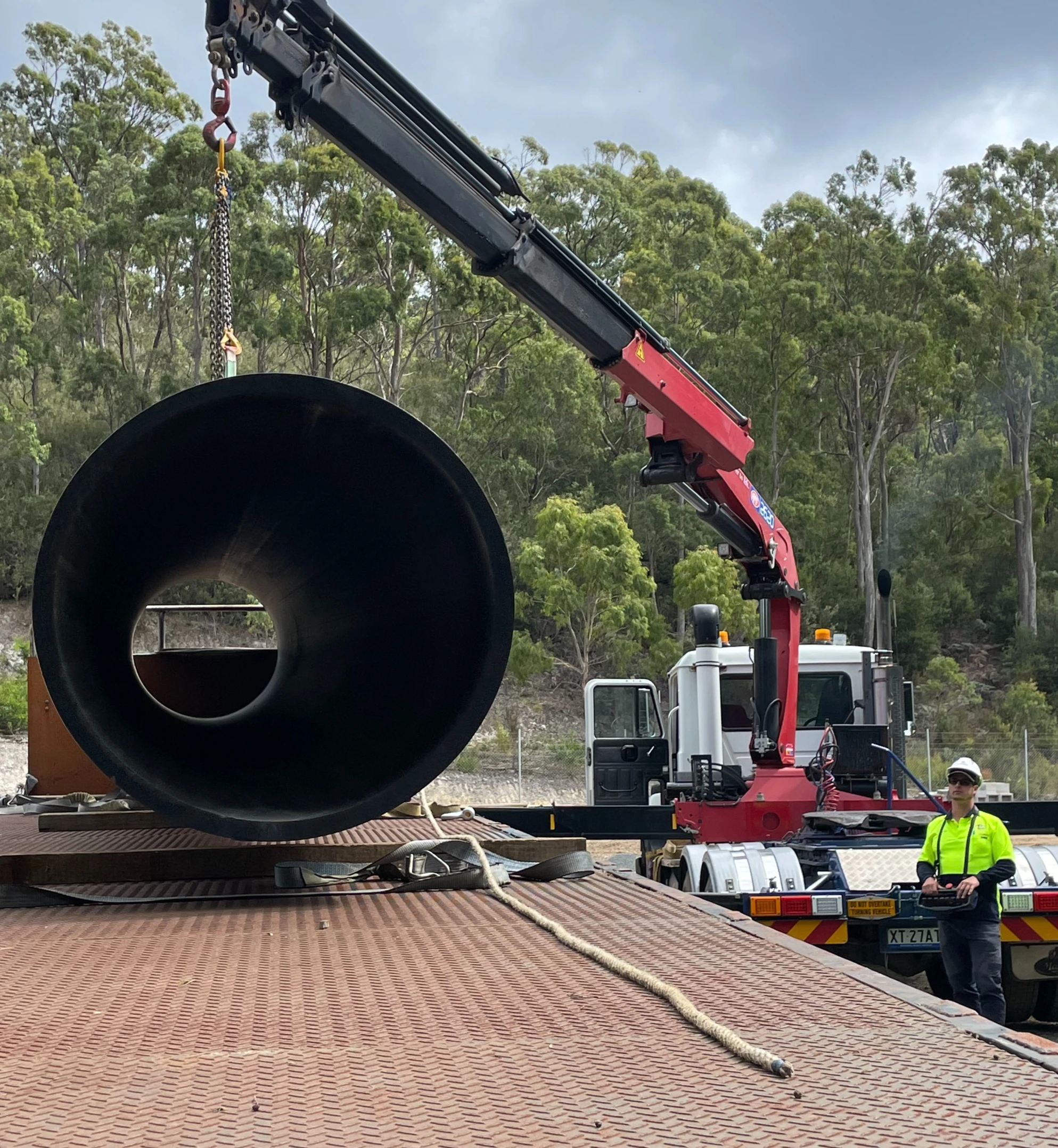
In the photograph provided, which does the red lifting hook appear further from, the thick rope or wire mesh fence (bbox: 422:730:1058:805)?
wire mesh fence (bbox: 422:730:1058:805)

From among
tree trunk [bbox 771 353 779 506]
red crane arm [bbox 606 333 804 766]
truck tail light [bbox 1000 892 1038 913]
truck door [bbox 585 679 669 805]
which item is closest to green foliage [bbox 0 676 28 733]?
truck door [bbox 585 679 669 805]

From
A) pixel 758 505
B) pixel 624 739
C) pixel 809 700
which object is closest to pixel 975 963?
pixel 758 505

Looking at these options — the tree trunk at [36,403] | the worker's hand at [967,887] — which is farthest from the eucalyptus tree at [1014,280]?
the worker's hand at [967,887]

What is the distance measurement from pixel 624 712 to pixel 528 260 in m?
5.53

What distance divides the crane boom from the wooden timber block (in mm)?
3431

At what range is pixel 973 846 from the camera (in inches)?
227

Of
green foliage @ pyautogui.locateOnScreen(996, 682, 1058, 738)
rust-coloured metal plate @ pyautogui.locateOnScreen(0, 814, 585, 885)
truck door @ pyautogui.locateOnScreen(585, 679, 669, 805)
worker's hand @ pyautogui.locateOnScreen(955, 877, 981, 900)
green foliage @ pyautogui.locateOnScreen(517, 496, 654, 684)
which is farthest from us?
green foliage @ pyautogui.locateOnScreen(996, 682, 1058, 738)

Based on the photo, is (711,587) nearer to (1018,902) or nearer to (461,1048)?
(1018,902)

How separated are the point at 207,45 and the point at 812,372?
36.6 metres

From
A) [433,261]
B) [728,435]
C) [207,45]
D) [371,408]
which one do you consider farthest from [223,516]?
[433,261]

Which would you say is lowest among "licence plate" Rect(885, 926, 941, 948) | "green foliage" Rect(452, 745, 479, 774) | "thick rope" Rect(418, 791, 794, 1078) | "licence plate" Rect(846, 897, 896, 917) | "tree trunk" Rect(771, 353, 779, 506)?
"licence plate" Rect(885, 926, 941, 948)

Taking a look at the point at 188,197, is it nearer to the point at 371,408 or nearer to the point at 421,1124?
the point at 371,408

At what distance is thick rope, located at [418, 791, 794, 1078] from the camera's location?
2.50m

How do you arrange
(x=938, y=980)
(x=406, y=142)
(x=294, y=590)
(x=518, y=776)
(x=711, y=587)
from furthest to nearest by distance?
(x=711, y=587) < (x=518, y=776) < (x=938, y=980) < (x=406, y=142) < (x=294, y=590)
